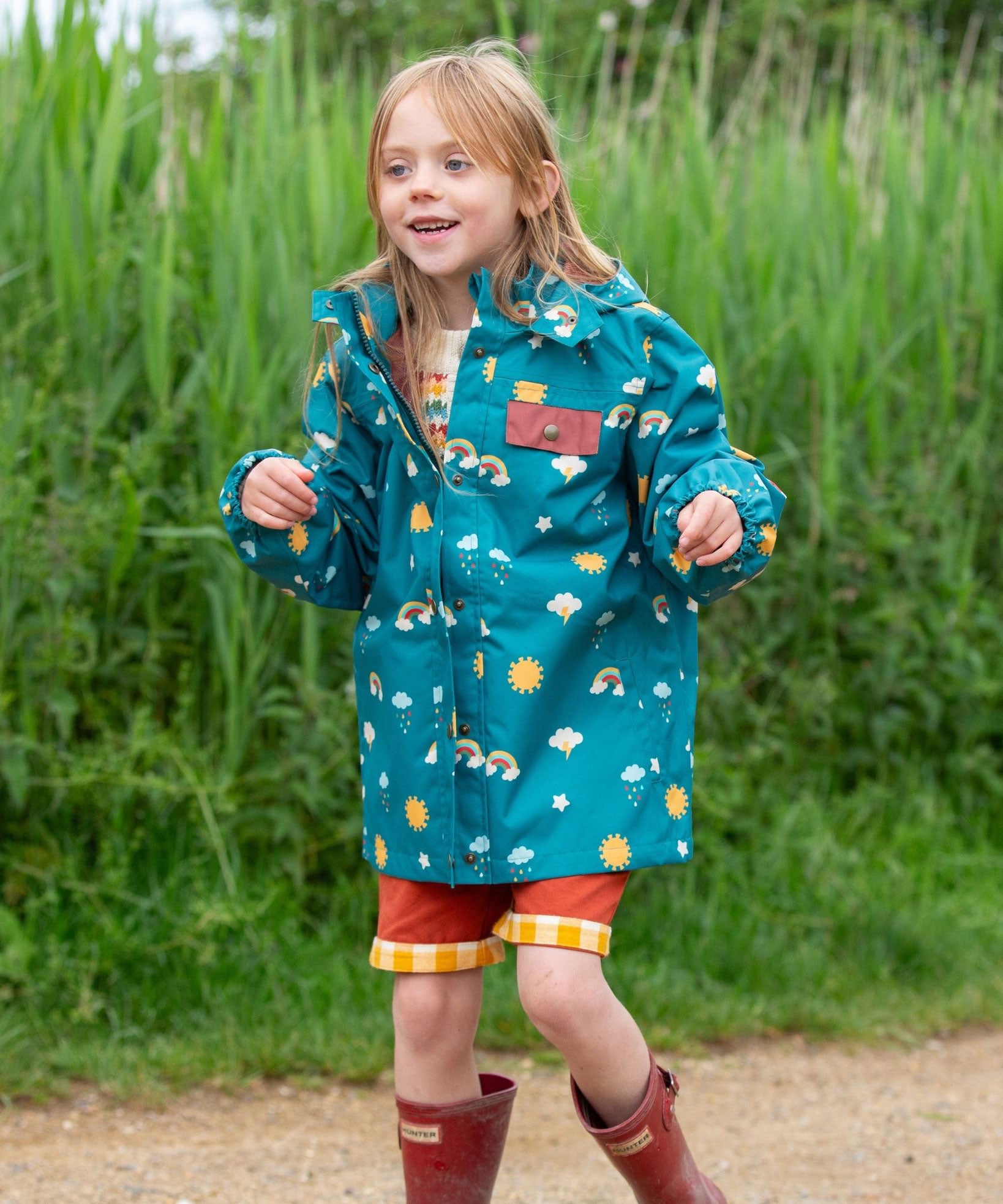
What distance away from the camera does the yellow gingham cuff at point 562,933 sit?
179cm

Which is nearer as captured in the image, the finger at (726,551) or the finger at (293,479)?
the finger at (726,551)

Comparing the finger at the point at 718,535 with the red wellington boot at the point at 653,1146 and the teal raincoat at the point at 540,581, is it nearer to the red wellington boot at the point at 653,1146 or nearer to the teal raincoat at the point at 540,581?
the teal raincoat at the point at 540,581

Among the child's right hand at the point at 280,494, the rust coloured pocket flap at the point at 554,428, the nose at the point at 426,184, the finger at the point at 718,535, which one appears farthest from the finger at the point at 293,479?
the finger at the point at 718,535

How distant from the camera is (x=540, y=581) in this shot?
183 centimetres

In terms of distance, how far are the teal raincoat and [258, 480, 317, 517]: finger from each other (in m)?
0.06

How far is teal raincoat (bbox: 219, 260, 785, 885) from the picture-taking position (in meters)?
1.82

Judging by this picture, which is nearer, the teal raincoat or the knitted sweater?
the teal raincoat

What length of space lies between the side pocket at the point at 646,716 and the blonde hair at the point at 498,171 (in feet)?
1.20

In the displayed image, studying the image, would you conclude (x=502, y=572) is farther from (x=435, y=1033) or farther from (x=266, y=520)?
(x=435, y=1033)

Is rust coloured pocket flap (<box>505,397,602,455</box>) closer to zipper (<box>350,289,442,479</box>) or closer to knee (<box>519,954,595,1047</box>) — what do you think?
zipper (<box>350,289,442,479</box>)

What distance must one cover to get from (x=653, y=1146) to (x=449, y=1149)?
28 centimetres

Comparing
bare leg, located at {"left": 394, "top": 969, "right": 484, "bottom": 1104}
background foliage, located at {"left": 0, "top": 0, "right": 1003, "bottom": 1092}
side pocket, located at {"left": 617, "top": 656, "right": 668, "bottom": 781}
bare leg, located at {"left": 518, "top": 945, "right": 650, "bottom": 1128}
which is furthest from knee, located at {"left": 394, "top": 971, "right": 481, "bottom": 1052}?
background foliage, located at {"left": 0, "top": 0, "right": 1003, "bottom": 1092}

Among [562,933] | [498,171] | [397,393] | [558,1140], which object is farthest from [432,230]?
[558,1140]

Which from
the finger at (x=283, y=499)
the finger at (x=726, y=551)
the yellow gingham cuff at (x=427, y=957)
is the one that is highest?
the finger at (x=283, y=499)
